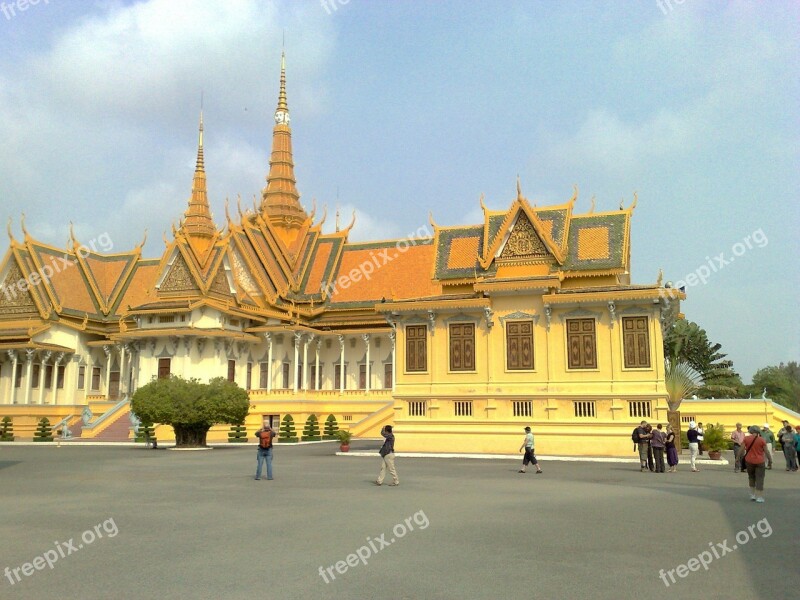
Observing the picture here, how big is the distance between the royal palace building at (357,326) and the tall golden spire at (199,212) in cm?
14

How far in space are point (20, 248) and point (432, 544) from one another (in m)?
47.9

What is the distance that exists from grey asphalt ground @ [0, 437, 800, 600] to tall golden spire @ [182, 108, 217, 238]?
41.3m

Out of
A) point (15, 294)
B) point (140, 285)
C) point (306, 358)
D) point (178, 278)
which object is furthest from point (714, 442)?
point (15, 294)

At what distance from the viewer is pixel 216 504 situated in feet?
Result: 41.1

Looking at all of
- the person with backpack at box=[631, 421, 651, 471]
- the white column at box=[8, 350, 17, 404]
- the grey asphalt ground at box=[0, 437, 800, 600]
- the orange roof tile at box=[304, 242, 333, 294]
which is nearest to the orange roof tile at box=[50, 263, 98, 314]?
the white column at box=[8, 350, 17, 404]

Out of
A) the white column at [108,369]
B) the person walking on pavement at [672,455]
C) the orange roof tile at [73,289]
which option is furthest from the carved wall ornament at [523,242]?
the orange roof tile at [73,289]

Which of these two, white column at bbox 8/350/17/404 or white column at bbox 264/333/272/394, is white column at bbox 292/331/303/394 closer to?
white column at bbox 264/333/272/394

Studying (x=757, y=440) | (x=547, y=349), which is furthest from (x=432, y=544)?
(x=547, y=349)

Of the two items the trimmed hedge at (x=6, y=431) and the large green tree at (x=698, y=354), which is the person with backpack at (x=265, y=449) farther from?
the large green tree at (x=698, y=354)

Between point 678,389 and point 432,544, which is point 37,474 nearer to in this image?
point 432,544

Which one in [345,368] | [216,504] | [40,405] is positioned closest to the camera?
[216,504]

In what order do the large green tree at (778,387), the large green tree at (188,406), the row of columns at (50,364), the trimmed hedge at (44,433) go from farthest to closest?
the large green tree at (778,387) < the row of columns at (50,364) < the trimmed hedge at (44,433) < the large green tree at (188,406)

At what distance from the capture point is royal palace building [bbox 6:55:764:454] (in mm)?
26922

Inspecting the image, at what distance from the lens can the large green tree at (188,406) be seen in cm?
3062
